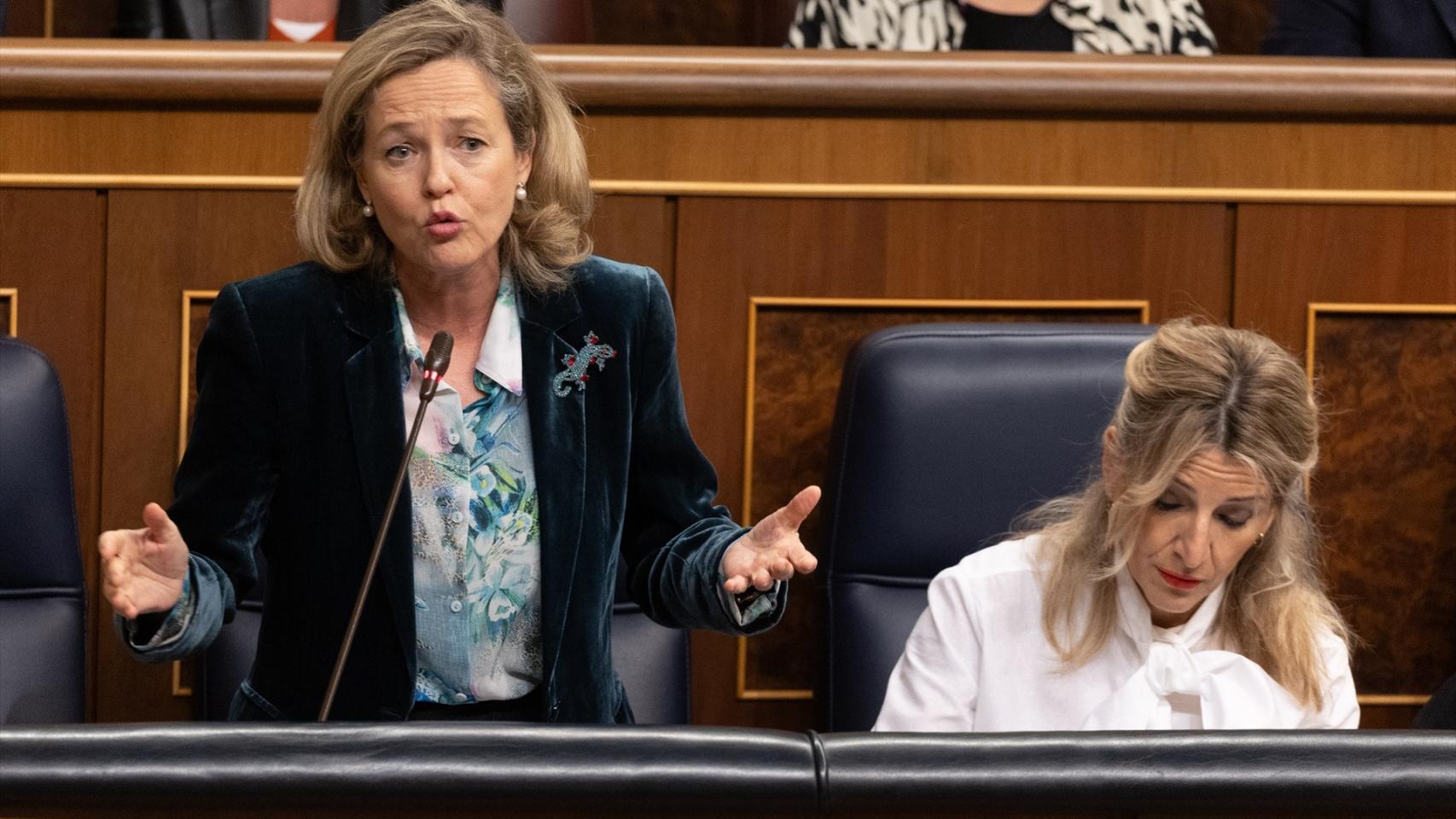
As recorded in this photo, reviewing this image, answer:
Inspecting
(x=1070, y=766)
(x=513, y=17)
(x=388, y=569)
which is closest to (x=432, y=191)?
(x=388, y=569)

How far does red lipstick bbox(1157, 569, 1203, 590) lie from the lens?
1.36 m

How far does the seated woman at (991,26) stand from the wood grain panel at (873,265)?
271mm

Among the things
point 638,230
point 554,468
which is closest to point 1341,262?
point 638,230

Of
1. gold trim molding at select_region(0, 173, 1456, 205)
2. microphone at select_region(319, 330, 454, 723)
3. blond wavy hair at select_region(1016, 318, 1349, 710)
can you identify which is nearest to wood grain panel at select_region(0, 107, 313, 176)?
gold trim molding at select_region(0, 173, 1456, 205)

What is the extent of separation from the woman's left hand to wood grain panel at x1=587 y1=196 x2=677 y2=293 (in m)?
0.60

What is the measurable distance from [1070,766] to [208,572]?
633 mm

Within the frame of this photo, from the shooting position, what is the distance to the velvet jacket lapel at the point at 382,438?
117 centimetres

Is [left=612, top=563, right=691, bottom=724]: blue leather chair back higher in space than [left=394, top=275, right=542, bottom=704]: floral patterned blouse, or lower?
lower

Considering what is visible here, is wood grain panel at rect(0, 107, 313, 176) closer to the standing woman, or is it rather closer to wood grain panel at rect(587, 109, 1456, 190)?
wood grain panel at rect(587, 109, 1456, 190)

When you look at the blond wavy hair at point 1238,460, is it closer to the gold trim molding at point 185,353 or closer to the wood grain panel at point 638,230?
the wood grain panel at point 638,230

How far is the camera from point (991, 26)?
190cm

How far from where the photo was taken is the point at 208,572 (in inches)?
44.4

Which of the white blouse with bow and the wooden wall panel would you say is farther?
the wooden wall panel

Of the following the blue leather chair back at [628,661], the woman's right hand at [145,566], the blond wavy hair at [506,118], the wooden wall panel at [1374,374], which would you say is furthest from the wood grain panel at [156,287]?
the wooden wall panel at [1374,374]
